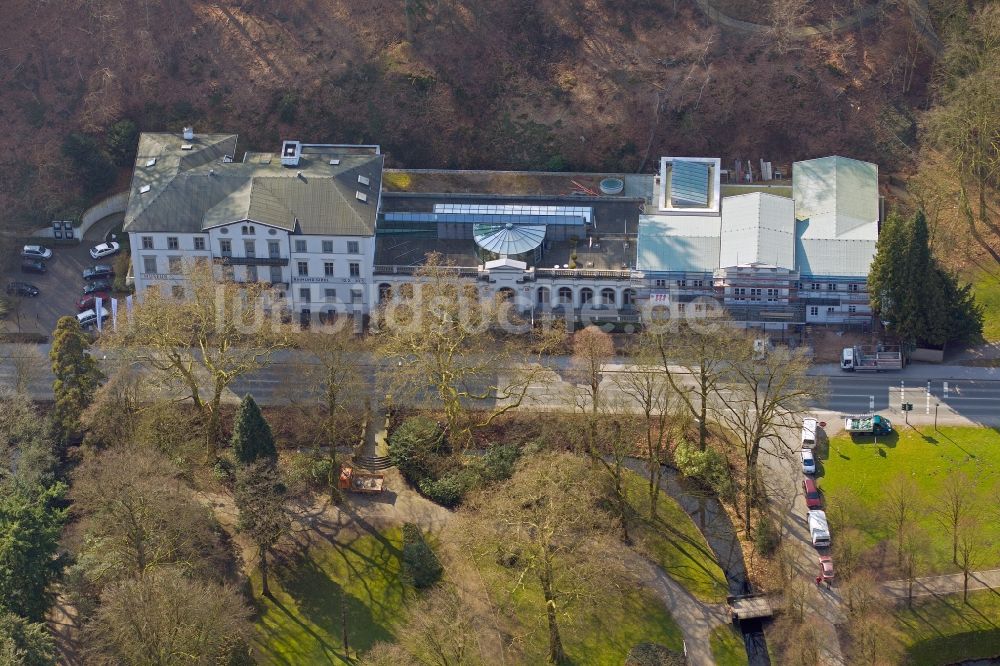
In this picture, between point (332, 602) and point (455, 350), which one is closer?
point (332, 602)

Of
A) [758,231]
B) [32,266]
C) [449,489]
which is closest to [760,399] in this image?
[758,231]

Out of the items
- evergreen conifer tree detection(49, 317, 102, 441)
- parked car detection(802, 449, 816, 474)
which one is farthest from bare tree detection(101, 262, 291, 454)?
parked car detection(802, 449, 816, 474)

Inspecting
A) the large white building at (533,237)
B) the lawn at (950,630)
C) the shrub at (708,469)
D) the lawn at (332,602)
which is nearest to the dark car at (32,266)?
the large white building at (533,237)

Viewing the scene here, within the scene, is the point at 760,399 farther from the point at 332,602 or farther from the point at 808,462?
the point at 332,602

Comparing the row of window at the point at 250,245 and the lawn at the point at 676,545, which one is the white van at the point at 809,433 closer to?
the lawn at the point at 676,545

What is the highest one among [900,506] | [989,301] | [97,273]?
[97,273]

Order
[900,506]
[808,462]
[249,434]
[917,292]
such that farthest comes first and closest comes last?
[917,292]
[808,462]
[249,434]
[900,506]

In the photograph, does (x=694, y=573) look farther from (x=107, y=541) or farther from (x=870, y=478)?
(x=107, y=541)
